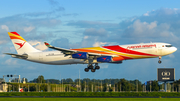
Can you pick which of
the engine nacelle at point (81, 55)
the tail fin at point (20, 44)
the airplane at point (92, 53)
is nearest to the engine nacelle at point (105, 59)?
the airplane at point (92, 53)

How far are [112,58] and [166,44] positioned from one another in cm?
1443

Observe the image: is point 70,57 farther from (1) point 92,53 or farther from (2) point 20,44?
(2) point 20,44

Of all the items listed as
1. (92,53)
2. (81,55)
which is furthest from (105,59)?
(81,55)

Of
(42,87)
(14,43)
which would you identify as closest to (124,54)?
Answer: (14,43)

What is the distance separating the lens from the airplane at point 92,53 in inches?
2591

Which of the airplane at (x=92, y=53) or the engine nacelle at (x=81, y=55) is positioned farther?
the engine nacelle at (x=81, y=55)

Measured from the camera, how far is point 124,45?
68688 millimetres

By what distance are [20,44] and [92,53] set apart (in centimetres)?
2555

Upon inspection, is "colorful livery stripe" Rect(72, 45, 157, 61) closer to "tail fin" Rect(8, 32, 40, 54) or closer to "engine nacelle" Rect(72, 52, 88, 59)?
"engine nacelle" Rect(72, 52, 88, 59)

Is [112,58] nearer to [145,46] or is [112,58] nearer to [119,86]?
[145,46]

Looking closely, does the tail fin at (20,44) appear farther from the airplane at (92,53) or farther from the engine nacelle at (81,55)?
the engine nacelle at (81,55)

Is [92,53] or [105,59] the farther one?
[92,53]

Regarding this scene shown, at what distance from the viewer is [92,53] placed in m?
71.6

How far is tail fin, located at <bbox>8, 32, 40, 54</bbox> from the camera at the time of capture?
268ft
